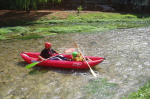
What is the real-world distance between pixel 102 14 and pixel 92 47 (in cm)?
1450

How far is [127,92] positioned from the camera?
4.80 metres

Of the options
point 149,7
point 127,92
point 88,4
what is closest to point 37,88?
point 127,92

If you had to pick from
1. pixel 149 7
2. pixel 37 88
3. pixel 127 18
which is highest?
pixel 149 7

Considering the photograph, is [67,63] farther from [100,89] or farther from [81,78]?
[100,89]

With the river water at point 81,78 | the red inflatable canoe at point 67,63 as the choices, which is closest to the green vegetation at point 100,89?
the river water at point 81,78

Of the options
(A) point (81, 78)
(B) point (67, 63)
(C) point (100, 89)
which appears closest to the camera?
(C) point (100, 89)

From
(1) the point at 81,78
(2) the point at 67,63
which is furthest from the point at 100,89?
(2) the point at 67,63

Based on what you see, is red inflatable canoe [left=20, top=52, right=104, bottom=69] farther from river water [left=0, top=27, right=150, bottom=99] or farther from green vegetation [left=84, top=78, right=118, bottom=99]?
green vegetation [left=84, top=78, right=118, bottom=99]

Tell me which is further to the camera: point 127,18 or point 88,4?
point 88,4

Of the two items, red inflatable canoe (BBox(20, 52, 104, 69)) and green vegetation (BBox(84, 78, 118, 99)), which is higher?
red inflatable canoe (BBox(20, 52, 104, 69))

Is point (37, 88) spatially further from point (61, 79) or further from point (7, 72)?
point (7, 72)

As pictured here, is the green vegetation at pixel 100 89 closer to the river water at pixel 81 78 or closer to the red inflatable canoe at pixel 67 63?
the river water at pixel 81 78

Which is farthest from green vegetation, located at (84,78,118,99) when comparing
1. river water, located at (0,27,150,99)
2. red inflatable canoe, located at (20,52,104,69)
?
red inflatable canoe, located at (20,52,104,69)

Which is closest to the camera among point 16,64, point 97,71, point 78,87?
point 78,87
